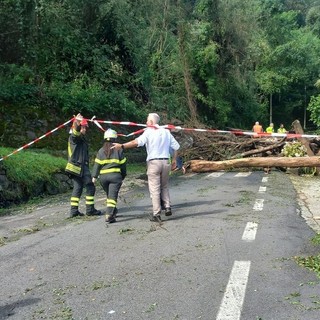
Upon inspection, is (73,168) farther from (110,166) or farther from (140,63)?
(140,63)

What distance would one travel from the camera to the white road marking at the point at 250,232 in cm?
676

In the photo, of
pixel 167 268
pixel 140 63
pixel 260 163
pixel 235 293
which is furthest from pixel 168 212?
pixel 140 63

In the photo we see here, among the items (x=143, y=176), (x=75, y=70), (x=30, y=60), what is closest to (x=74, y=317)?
(x=143, y=176)

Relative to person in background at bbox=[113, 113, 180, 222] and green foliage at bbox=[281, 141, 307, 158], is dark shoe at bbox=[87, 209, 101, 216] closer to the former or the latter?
person in background at bbox=[113, 113, 180, 222]

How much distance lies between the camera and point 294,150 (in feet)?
56.3

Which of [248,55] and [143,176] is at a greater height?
[248,55]

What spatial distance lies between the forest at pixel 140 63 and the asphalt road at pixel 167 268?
957 cm

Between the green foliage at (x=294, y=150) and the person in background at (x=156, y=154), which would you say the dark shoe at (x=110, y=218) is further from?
the green foliage at (x=294, y=150)

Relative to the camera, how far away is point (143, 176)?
49.9ft

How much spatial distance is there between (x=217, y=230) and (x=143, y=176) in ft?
26.5

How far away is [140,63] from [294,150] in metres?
9.51

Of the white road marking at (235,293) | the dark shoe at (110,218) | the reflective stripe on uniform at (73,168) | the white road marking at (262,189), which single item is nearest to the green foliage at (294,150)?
the white road marking at (262,189)

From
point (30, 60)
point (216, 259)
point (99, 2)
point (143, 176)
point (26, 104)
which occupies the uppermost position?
point (99, 2)

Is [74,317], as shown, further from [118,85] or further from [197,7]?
[197,7]
